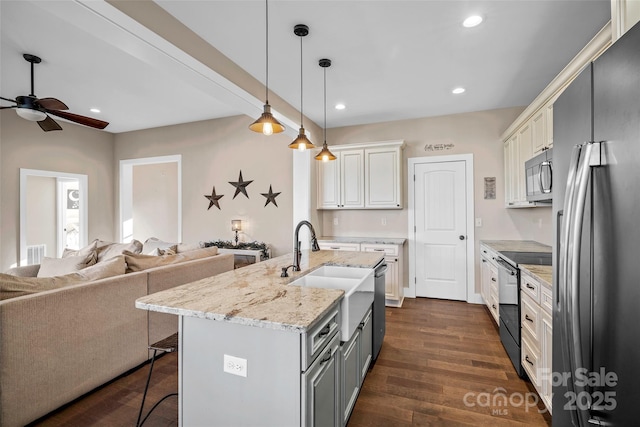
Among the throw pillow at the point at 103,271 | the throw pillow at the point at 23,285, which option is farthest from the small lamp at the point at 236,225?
the throw pillow at the point at 23,285

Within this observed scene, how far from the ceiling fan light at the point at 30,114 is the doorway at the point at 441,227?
15.5 ft

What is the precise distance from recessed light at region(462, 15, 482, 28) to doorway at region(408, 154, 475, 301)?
2293mm

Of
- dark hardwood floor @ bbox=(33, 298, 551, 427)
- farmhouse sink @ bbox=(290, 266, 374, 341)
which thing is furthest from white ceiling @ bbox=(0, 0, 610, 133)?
dark hardwood floor @ bbox=(33, 298, 551, 427)

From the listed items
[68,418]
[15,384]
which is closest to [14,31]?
[15,384]

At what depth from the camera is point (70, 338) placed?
2033 mm

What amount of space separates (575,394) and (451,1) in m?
2.37

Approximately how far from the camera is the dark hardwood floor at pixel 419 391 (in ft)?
6.27

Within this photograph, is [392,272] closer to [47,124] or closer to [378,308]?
[378,308]

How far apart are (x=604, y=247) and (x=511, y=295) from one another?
6.47ft

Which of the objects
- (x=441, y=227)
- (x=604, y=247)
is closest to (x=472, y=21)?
(x=604, y=247)

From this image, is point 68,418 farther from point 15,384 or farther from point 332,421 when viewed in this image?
point 332,421

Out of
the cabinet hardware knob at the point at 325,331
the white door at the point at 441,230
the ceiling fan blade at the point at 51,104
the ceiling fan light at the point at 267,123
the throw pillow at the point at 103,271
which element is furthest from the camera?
the white door at the point at 441,230

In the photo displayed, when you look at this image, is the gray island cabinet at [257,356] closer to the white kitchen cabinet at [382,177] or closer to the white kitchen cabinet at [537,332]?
the white kitchen cabinet at [537,332]

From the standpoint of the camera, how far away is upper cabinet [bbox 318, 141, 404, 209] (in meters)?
4.33
